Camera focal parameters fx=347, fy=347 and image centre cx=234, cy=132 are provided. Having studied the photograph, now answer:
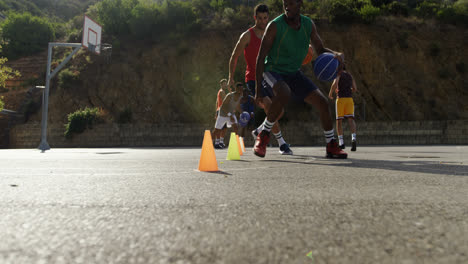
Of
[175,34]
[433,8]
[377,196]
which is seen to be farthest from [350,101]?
[433,8]

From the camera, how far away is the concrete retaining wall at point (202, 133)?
1972cm

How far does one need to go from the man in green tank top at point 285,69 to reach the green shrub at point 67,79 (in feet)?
91.8

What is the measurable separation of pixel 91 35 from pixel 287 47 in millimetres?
16100

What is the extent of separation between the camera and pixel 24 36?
37.9 meters

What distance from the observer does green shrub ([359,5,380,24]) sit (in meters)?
30.5

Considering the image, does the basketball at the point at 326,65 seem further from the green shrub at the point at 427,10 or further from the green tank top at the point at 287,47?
the green shrub at the point at 427,10

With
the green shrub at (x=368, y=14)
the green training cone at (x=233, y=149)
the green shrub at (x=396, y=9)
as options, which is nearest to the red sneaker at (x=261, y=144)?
the green training cone at (x=233, y=149)

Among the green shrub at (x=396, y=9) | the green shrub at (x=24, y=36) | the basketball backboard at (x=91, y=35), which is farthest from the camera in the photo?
the green shrub at (x=24, y=36)

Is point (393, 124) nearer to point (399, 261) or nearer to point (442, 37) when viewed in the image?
point (442, 37)

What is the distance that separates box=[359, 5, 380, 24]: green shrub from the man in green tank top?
94.1 ft

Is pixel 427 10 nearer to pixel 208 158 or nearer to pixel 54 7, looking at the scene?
pixel 208 158

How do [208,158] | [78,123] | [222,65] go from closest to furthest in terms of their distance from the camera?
[208,158]
[78,123]
[222,65]

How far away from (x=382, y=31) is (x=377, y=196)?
32775mm

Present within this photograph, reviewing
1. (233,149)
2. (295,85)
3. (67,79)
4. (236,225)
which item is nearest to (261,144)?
(233,149)
